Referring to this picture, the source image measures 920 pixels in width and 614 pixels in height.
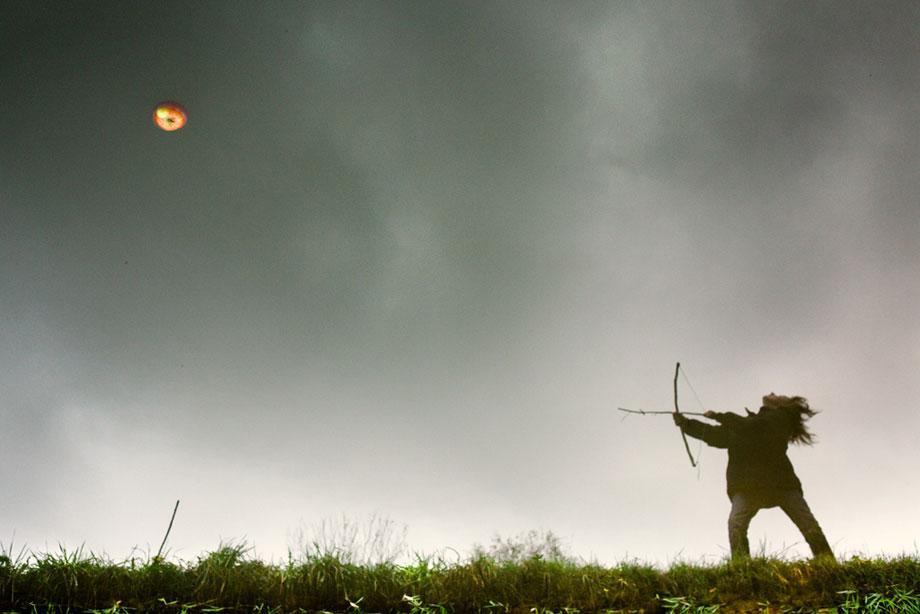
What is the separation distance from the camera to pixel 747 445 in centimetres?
782

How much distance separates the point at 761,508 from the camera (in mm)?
7234

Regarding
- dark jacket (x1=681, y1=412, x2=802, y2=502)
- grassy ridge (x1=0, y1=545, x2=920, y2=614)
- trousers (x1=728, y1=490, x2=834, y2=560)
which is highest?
dark jacket (x1=681, y1=412, x2=802, y2=502)

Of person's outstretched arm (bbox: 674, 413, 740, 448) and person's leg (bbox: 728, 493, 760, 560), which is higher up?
person's outstretched arm (bbox: 674, 413, 740, 448)

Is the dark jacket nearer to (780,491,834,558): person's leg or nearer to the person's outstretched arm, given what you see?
the person's outstretched arm

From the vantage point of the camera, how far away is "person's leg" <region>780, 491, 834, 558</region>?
21.5 ft

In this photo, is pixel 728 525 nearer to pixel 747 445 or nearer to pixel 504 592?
pixel 747 445

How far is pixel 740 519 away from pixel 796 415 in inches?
83.6

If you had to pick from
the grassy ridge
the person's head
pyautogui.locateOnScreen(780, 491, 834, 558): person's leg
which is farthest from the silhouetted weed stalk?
the person's head

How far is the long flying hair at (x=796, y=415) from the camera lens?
8.17 meters

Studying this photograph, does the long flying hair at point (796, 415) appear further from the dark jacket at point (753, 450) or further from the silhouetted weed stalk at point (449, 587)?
the silhouetted weed stalk at point (449, 587)

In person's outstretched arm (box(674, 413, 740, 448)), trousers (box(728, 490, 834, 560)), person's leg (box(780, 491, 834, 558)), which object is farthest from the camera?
person's outstretched arm (box(674, 413, 740, 448))

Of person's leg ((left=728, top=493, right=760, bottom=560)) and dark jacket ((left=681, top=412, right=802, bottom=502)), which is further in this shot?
dark jacket ((left=681, top=412, right=802, bottom=502))

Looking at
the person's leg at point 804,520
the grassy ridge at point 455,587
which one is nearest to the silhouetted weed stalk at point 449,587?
the grassy ridge at point 455,587

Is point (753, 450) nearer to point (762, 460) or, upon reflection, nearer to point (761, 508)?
point (762, 460)
